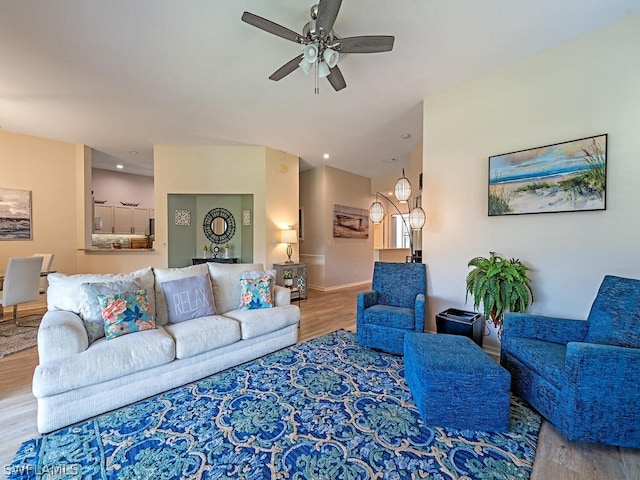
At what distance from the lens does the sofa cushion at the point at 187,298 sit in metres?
2.68

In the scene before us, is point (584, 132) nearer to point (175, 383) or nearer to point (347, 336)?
point (347, 336)

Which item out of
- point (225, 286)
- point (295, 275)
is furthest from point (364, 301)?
point (295, 275)

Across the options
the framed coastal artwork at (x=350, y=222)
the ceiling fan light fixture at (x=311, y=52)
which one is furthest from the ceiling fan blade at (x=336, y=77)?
the framed coastal artwork at (x=350, y=222)

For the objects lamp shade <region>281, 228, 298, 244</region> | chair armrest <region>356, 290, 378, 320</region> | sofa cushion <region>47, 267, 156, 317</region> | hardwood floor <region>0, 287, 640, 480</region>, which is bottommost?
hardwood floor <region>0, 287, 640, 480</region>

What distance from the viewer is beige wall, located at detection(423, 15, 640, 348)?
2295 mm

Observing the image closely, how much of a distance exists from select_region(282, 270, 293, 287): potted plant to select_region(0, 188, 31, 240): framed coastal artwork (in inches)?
175

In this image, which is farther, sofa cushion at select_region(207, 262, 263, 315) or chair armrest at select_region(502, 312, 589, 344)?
sofa cushion at select_region(207, 262, 263, 315)

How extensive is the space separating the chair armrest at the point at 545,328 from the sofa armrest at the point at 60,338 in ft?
10.6

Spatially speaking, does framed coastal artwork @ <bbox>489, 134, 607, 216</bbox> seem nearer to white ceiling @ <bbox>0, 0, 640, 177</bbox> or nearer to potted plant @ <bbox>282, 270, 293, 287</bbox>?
white ceiling @ <bbox>0, 0, 640, 177</bbox>

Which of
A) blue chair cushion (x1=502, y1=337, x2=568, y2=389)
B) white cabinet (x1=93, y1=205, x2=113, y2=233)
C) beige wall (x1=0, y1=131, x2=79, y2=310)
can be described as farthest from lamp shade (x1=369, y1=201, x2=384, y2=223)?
white cabinet (x1=93, y1=205, x2=113, y2=233)

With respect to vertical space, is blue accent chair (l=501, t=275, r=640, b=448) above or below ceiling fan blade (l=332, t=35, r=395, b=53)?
below

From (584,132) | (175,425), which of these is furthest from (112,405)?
(584,132)

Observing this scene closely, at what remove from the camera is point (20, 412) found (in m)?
2.00

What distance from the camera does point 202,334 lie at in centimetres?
242
